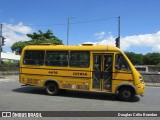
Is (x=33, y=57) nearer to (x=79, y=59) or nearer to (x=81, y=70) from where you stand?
(x=79, y=59)

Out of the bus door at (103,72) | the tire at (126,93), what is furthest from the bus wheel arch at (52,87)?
the tire at (126,93)

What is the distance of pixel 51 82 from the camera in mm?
14617

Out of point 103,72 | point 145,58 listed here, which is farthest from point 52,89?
point 145,58

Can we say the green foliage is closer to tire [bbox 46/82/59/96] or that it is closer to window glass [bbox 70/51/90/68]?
tire [bbox 46/82/59/96]

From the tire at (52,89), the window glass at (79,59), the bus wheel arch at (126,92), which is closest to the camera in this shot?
the bus wheel arch at (126,92)

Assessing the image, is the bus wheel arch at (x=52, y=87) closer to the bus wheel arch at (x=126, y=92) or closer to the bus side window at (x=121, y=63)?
the bus wheel arch at (x=126, y=92)

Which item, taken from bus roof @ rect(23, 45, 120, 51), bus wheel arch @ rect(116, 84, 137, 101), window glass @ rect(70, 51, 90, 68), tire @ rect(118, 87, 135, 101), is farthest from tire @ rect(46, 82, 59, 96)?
tire @ rect(118, 87, 135, 101)

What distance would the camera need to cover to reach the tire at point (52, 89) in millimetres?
14414

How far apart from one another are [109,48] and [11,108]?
5.78m

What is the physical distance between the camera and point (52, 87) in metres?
14.6

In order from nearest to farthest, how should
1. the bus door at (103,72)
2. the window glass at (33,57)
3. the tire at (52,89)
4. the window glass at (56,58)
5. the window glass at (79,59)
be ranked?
the bus door at (103,72)
the window glass at (79,59)
the window glass at (56,58)
the tire at (52,89)
the window glass at (33,57)

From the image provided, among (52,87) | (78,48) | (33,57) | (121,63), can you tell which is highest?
(78,48)

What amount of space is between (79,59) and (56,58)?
1.37m

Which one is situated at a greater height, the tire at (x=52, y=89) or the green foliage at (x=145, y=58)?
the green foliage at (x=145, y=58)
